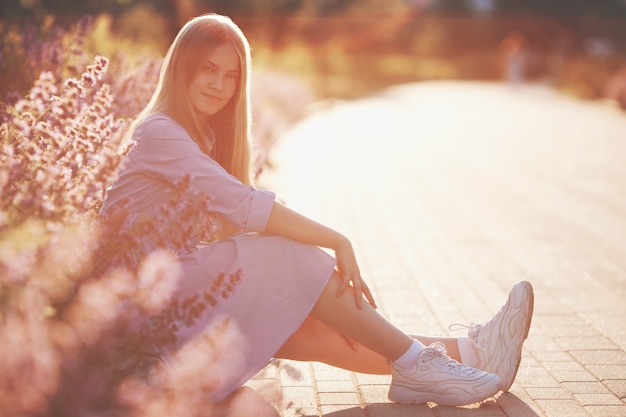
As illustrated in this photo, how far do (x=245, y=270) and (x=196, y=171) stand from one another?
1.48 feet

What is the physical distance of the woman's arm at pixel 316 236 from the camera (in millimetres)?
3572

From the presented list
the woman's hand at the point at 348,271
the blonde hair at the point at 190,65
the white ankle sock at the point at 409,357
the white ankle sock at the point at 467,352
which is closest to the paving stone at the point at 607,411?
the white ankle sock at the point at 467,352

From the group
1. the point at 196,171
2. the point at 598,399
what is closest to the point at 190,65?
the point at 196,171

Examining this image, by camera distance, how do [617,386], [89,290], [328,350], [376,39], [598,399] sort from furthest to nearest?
[376,39]
[617,386]
[598,399]
[328,350]
[89,290]

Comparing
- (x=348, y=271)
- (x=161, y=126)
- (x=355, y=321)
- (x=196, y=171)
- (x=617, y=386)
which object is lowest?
(x=617, y=386)

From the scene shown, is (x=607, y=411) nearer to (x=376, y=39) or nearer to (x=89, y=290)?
(x=89, y=290)

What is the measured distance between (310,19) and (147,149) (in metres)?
35.5

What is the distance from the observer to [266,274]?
3.53 metres

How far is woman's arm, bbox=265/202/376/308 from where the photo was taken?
3572 mm

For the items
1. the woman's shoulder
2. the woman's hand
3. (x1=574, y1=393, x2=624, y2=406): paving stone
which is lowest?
(x1=574, y1=393, x2=624, y2=406): paving stone

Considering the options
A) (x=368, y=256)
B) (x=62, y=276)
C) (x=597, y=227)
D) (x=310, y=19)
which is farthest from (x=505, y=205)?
(x=310, y=19)

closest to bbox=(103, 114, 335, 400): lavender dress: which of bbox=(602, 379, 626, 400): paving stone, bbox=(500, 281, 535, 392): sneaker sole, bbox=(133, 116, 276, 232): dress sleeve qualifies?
bbox=(133, 116, 276, 232): dress sleeve

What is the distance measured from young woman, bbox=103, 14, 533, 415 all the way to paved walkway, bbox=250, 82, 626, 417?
0.19 meters

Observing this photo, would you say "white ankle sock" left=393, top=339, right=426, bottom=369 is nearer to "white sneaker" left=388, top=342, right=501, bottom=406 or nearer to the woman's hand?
"white sneaker" left=388, top=342, right=501, bottom=406
